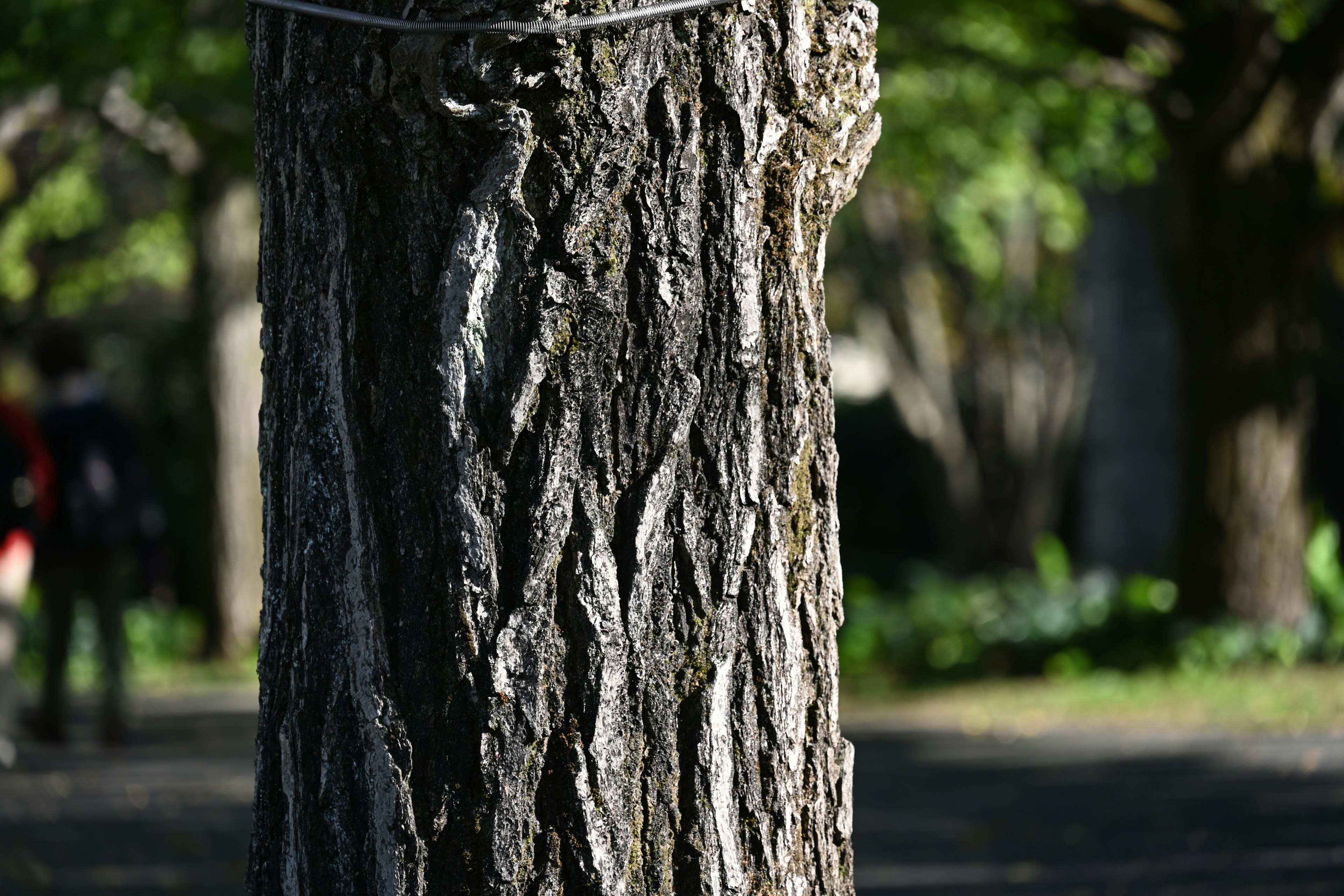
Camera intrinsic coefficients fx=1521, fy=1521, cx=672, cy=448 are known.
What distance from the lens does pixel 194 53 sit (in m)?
11.7

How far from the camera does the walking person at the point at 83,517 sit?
323 inches

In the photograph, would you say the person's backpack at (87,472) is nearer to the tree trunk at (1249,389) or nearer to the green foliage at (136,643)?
the green foliage at (136,643)

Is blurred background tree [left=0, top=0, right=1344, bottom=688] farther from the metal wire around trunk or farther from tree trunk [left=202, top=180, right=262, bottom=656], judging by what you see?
the metal wire around trunk

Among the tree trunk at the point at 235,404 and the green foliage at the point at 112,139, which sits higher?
the green foliage at the point at 112,139

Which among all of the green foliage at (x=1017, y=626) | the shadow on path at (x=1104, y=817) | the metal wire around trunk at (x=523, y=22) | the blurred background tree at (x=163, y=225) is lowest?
the shadow on path at (x=1104, y=817)

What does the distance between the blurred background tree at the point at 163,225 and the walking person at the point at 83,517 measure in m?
1.71

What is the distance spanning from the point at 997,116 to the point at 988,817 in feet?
23.5

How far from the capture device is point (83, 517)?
8.19m

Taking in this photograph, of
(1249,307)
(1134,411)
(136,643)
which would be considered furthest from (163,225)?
(1249,307)

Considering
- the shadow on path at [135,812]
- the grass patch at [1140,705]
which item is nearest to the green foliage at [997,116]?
the grass patch at [1140,705]

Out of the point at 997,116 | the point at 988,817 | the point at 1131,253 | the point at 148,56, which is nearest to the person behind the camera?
the point at 988,817

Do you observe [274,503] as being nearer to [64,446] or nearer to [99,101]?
[64,446]

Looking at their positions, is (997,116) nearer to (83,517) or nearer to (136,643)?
(83,517)

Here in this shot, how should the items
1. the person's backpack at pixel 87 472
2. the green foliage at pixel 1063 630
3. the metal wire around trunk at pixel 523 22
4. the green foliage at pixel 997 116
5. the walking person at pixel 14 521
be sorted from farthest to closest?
the green foliage at pixel 997 116 < the green foliage at pixel 1063 630 < the person's backpack at pixel 87 472 < the walking person at pixel 14 521 < the metal wire around trunk at pixel 523 22
